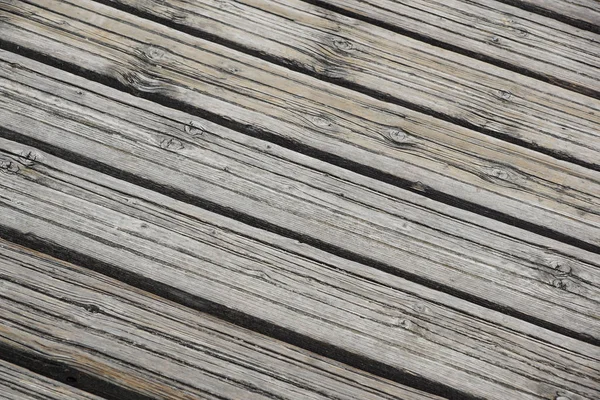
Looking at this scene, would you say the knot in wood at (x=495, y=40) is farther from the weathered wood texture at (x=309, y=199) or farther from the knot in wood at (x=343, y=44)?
the weathered wood texture at (x=309, y=199)

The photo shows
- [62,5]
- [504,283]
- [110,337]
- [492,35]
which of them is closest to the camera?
[110,337]

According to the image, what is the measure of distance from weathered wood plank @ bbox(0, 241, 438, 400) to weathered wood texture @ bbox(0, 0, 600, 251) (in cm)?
51

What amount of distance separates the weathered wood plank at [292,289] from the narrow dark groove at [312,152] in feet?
0.81

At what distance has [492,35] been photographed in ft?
6.10

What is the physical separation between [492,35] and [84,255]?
1286 mm

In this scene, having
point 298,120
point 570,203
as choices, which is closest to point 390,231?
point 298,120

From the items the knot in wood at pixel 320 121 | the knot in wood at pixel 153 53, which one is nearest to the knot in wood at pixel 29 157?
the knot in wood at pixel 153 53

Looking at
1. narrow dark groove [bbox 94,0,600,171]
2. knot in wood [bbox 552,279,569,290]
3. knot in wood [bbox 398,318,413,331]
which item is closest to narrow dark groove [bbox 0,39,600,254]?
knot in wood [bbox 552,279,569,290]

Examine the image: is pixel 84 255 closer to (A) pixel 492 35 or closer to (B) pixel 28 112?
(B) pixel 28 112

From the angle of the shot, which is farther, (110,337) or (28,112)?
(28,112)

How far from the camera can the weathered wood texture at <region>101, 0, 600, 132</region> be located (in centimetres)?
173

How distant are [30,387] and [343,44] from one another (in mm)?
1172

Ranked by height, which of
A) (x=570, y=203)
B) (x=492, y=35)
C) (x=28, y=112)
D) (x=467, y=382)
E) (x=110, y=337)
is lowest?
(x=110, y=337)

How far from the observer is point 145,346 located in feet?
4.47
